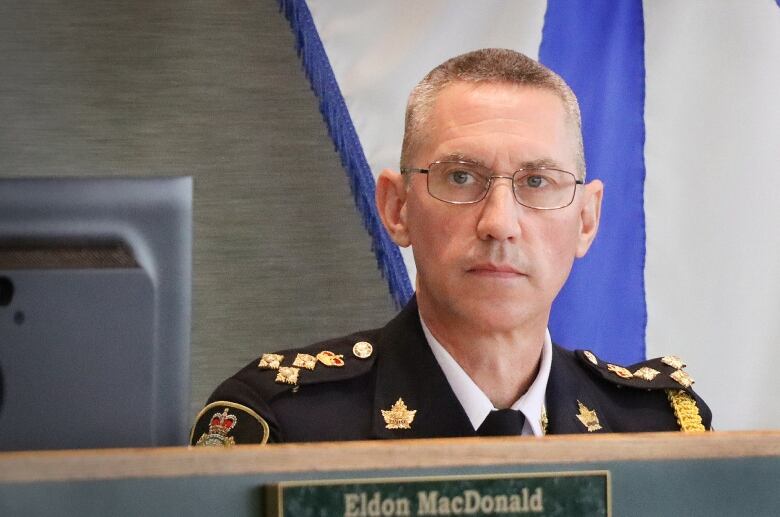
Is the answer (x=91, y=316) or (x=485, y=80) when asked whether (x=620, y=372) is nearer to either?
(x=485, y=80)

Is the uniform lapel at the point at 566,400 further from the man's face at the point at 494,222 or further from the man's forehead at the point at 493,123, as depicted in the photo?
the man's forehead at the point at 493,123

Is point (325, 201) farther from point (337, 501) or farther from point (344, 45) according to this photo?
A: point (337, 501)

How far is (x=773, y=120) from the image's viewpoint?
2.13 metres

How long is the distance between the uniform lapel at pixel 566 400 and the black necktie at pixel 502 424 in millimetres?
90

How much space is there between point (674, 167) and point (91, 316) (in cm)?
153

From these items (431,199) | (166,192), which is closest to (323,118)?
(431,199)

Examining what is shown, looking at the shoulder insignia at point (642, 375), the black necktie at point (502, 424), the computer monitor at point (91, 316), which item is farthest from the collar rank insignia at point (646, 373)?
the computer monitor at point (91, 316)

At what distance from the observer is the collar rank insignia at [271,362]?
4.76 ft

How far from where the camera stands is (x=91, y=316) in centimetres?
85

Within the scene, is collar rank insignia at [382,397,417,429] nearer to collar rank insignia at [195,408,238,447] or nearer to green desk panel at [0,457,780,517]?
collar rank insignia at [195,408,238,447]

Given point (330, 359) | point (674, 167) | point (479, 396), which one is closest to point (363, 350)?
point (330, 359)

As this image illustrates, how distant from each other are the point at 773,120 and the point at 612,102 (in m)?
0.32

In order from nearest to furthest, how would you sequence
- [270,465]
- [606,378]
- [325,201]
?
[270,465] → [606,378] → [325,201]

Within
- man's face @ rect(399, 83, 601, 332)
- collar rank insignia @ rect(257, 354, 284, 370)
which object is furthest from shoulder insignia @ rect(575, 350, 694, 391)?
collar rank insignia @ rect(257, 354, 284, 370)
